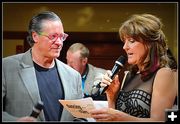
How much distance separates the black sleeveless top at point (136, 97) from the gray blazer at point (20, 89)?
13.5 inches

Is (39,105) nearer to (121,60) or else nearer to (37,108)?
(37,108)

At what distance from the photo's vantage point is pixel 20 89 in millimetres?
2436

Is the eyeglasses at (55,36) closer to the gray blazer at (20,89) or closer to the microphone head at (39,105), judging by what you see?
the gray blazer at (20,89)

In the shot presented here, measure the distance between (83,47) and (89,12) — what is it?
0.26 m

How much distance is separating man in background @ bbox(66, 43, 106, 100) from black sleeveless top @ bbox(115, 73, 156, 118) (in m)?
0.21

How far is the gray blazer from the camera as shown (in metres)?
2.43

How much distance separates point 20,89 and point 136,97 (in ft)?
2.64

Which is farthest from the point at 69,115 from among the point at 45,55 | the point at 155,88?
the point at 155,88

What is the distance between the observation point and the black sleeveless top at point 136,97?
88.5 inches

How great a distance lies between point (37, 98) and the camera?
8.01 feet

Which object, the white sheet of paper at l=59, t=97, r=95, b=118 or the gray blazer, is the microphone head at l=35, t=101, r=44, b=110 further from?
the white sheet of paper at l=59, t=97, r=95, b=118

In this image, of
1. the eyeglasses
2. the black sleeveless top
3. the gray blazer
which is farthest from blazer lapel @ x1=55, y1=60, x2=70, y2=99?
the black sleeveless top

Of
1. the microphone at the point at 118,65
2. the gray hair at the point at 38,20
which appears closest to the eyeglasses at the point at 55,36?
the gray hair at the point at 38,20

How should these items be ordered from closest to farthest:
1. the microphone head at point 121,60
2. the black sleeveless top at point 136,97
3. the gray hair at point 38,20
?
1. the black sleeveless top at point 136,97
2. the microphone head at point 121,60
3. the gray hair at point 38,20
